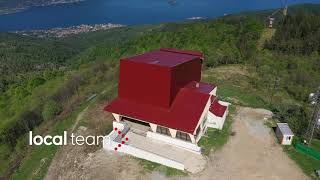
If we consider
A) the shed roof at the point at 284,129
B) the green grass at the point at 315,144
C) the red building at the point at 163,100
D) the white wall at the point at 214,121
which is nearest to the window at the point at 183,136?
the red building at the point at 163,100

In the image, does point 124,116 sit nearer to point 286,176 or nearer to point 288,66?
point 286,176

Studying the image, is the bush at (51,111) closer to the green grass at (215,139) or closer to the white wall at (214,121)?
the white wall at (214,121)

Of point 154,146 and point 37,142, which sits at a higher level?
point 154,146

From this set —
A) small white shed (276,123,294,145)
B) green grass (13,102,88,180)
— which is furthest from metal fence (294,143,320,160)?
green grass (13,102,88,180)

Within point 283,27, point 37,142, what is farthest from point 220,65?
point 37,142

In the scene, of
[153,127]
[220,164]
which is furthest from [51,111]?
[220,164]

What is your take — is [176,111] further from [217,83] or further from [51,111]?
[51,111]
